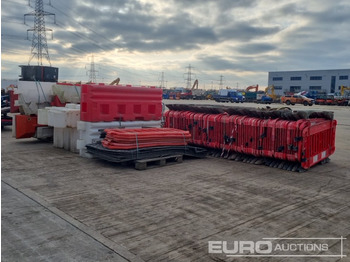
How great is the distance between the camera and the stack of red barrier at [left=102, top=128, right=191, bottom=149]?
833 cm

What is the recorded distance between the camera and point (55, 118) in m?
9.97

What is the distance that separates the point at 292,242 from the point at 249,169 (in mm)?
4222

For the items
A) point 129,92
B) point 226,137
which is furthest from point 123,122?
point 226,137

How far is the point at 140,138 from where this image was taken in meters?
8.55

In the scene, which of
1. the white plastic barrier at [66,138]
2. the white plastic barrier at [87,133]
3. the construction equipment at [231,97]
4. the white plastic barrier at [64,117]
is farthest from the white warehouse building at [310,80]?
the white plastic barrier at [87,133]

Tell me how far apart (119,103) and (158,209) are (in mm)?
5293

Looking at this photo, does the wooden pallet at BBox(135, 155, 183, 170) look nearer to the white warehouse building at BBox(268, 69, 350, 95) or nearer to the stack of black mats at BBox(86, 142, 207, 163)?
the stack of black mats at BBox(86, 142, 207, 163)

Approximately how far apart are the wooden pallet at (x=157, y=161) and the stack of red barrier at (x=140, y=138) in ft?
1.28

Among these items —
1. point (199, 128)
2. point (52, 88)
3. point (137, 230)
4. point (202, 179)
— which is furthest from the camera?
point (52, 88)

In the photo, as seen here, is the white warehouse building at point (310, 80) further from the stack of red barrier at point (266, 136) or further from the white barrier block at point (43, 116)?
the white barrier block at point (43, 116)

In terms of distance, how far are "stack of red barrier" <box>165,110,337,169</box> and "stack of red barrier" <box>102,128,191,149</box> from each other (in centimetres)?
125

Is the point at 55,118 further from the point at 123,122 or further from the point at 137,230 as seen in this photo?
the point at 137,230

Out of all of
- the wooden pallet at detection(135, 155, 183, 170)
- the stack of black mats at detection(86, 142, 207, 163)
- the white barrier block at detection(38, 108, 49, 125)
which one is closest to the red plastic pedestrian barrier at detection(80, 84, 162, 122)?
the stack of black mats at detection(86, 142, 207, 163)

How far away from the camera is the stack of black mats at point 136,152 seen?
8.12 meters
